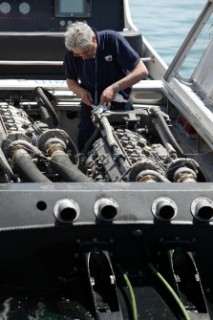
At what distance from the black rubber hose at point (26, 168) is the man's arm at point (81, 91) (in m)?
1.10

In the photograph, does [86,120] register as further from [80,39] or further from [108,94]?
[80,39]

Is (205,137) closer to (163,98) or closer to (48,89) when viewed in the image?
(163,98)

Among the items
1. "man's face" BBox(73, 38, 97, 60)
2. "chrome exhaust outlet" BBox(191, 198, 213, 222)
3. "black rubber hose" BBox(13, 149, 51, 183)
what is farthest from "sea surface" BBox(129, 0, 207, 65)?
"chrome exhaust outlet" BBox(191, 198, 213, 222)

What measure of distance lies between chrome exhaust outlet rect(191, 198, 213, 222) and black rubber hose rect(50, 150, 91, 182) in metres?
0.84

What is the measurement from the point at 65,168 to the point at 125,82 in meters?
1.35

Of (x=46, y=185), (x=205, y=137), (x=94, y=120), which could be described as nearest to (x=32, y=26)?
(x=94, y=120)

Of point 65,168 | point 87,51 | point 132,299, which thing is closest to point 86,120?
point 87,51

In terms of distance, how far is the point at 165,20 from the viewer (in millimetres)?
21344

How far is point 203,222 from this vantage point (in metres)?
4.95

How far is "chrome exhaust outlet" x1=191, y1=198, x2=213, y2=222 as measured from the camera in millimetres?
4922

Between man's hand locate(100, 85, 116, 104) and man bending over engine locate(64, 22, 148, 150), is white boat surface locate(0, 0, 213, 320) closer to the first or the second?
man's hand locate(100, 85, 116, 104)

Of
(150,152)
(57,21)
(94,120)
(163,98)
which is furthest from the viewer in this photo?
(57,21)

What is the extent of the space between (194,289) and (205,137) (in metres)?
1.58

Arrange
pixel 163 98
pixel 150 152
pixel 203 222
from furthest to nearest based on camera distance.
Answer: pixel 163 98 < pixel 150 152 < pixel 203 222
